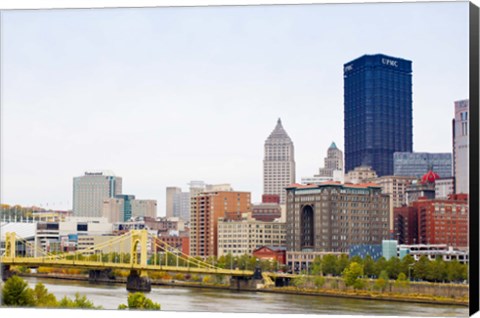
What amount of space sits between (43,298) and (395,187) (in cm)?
1755

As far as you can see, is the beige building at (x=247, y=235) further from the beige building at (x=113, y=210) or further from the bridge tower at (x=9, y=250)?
the bridge tower at (x=9, y=250)

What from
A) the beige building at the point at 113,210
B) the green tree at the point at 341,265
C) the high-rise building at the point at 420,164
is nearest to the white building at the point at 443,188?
the high-rise building at the point at 420,164

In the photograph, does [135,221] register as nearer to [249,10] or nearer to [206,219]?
[206,219]

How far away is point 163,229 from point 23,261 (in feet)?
48.8

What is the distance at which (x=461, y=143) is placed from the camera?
50.9 ft

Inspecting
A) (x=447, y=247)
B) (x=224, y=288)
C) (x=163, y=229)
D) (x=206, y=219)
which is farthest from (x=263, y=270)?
(x=163, y=229)

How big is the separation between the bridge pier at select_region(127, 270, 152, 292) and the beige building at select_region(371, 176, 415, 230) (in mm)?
8810

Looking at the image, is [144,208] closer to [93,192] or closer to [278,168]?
[93,192]

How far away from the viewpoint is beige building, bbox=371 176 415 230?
27.3m

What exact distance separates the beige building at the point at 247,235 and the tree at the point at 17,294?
1351cm

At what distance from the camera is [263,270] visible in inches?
901

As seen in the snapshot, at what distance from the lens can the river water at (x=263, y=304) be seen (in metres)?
13.7

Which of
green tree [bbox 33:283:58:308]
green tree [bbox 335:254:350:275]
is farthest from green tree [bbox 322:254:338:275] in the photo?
green tree [bbox 33:283:58:308]

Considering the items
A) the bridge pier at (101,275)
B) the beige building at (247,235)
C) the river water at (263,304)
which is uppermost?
the beige building at (247,235)
